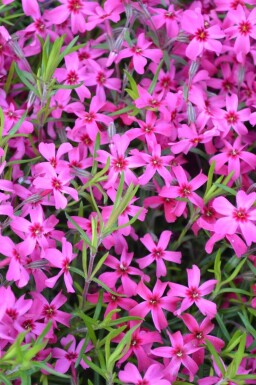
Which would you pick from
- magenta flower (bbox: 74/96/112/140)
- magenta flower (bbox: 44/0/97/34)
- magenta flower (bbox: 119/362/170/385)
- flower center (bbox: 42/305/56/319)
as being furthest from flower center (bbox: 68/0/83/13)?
magenta flower (bbox: 119/362/170/385)

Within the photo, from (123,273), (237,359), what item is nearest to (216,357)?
(237,359)

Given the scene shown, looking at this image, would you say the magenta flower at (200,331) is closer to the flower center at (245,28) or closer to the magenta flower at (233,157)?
the magenta flower at (233,157)

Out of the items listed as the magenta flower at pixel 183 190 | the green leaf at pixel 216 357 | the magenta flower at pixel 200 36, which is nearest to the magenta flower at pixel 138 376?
the green leaf at pixel 216 357

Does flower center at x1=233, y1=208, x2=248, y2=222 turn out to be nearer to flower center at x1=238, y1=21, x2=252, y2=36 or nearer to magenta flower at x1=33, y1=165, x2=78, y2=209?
magenta flower at x1=33, y1=165, x2=78, y2=209

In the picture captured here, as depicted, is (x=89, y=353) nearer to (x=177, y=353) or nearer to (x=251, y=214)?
(x=177, y=353)

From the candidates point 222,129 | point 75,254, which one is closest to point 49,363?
point 75,254

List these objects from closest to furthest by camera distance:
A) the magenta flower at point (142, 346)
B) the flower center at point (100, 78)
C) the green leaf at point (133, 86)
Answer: the magenta flower at point (142, 346), the green leaf at point (133, 86), the flower center at point (100, 78)

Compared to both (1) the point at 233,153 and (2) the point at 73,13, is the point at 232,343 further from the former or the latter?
(2) the point at 73,13
